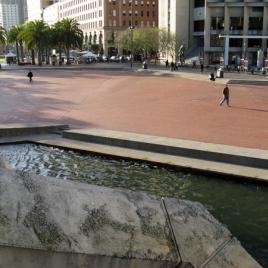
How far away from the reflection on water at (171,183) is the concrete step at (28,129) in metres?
1.62

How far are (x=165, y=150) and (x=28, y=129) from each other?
6.72m

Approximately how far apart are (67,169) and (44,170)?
0.75 meters

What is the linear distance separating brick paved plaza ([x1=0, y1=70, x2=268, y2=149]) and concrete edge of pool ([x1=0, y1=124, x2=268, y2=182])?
1.65m

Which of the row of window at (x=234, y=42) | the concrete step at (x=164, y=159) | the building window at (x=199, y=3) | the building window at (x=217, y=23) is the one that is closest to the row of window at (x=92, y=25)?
the building window at (x=199, y=3)

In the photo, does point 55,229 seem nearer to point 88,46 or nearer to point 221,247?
point 221,247

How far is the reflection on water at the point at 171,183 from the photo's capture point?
35.5 feet

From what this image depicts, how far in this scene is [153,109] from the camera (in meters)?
27.2

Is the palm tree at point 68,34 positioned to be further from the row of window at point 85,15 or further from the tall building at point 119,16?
the row of window at point 85,15

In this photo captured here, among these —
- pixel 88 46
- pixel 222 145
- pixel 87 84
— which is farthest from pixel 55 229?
pixel 88 46

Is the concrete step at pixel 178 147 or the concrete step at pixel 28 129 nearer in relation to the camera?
the concrete step at pixel 178 147

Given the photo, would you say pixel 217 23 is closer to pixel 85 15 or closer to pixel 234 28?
pixel 234 28

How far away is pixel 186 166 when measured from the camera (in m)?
15.3

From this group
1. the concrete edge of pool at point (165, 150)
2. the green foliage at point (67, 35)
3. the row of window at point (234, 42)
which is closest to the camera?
the concrete edge of pool at point (165, 150)

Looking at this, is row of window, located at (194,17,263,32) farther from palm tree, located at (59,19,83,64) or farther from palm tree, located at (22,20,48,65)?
palm tree, located at (22,20,48,65)
